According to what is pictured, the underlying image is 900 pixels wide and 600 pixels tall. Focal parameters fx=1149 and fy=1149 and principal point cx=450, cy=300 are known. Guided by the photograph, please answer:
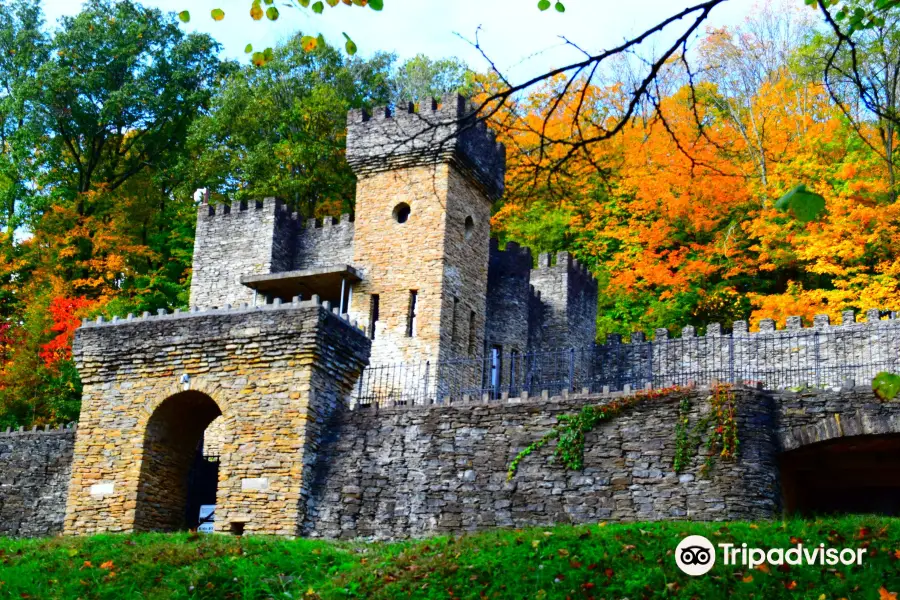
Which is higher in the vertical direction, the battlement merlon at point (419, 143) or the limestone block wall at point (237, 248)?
the battlement merlon at point (419, 143)

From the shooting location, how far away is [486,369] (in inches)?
1111

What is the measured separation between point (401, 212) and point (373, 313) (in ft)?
8.75

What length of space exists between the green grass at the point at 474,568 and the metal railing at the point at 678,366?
8.28 m

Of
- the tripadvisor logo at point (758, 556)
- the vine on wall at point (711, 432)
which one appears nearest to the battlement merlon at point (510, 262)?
the vine on wall at point (711, 432)

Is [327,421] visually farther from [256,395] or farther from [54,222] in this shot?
[54,222]

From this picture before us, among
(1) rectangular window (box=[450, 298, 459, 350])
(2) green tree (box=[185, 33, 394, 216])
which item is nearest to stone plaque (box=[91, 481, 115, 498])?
(1) rectangular window (box=[450, 298, 459, 350])

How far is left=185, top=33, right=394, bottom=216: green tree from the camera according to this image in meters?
36.8

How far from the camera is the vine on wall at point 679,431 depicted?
16688mm

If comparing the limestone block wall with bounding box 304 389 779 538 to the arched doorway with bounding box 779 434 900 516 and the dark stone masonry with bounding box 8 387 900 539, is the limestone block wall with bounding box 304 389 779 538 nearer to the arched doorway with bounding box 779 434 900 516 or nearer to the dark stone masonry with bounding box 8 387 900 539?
the dark stone masonry with bounding box 8 387 900 539

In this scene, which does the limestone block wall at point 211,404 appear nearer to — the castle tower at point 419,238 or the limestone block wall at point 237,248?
the castle tower at point 419,238

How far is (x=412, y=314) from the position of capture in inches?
1045

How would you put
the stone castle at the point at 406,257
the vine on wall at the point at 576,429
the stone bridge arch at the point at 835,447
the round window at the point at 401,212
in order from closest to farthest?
the stone bridge arch at the point at 835,447, the vine on wall at the point at 576,429, the stone castle at the point at 406,257, the round window at the point at 401,212

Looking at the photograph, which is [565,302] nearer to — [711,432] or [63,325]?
[63,325]

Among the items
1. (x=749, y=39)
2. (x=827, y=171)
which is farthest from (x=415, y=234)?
(x=749, y=39)
